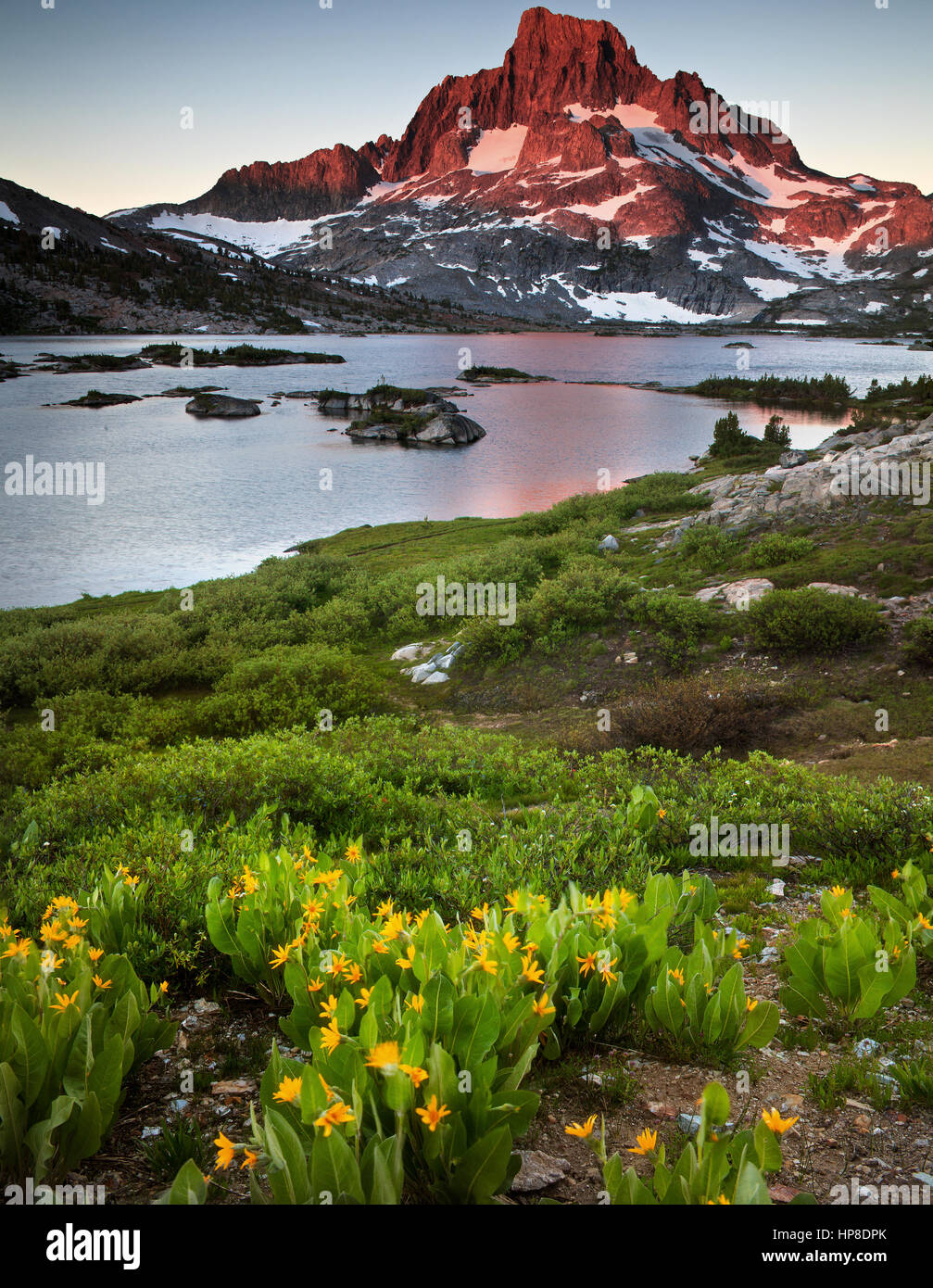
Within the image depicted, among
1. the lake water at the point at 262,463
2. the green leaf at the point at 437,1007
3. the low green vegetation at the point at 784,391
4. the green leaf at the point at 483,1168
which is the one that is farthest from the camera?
the low green vegetation at the point at 784,391

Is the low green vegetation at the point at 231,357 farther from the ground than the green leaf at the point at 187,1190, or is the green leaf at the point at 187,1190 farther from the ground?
the low green vegetation at the point at 231,357

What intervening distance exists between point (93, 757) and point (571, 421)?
56752mm

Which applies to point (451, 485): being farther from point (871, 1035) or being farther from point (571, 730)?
point (871, 1035)

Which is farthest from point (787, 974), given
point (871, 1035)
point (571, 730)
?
point (571, 730)

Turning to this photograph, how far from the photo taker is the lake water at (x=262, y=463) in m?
27.5

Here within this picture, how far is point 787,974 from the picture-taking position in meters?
3.81

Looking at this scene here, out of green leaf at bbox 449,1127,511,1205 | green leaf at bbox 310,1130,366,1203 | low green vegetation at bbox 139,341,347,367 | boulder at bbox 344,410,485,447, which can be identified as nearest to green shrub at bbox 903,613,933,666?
green leaf at bbox 449,1127,511,1205
